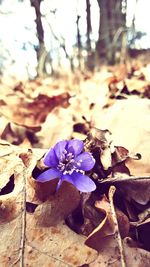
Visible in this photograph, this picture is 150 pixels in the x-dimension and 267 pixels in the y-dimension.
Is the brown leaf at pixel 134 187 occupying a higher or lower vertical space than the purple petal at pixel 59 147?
lower

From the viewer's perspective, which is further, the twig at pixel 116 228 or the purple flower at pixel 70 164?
the purple flower at pixel 70 164

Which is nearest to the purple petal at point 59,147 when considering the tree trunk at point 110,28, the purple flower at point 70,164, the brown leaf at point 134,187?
the purple flower at point 70,164

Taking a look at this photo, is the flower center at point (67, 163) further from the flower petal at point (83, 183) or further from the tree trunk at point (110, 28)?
the tree trunk at point (110, 28)

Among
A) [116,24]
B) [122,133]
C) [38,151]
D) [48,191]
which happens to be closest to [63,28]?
[116,24]

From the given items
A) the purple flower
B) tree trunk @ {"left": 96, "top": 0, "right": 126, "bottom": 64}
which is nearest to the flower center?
→ the purple flower

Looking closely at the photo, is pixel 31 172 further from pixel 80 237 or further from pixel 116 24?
pixel 116 24

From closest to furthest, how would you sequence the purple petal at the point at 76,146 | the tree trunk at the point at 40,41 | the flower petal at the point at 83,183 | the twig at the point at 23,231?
the twig at the point at 23,231
the flower petal at the point at 83,183
the purple petal at the point at 76,146
the tree trunk at the point at 40,41

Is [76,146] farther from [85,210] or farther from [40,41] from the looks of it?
[40,41]
